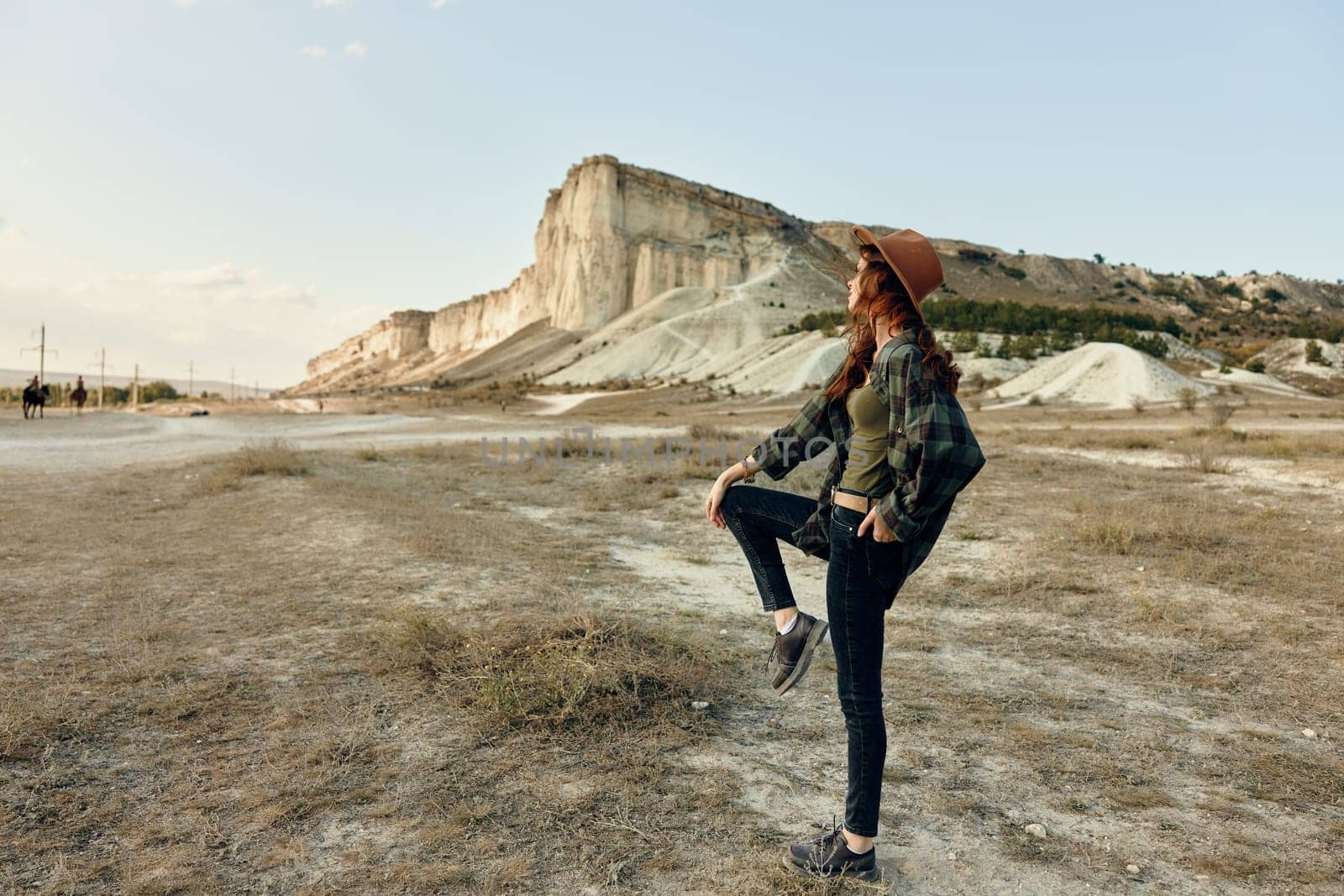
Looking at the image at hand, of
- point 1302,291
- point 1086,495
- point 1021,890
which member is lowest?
point 1021,890

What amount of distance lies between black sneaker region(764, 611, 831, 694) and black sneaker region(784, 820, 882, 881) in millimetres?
501

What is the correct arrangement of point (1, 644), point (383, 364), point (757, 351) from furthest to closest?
1. point (383, 364)
2. point (757, 351)
3. point (1, 644)

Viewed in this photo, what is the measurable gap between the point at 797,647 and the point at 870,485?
71cm

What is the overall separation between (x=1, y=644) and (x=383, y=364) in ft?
394

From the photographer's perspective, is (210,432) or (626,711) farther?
(210,432)

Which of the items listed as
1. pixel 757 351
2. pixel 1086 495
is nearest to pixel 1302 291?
pixel 757 351

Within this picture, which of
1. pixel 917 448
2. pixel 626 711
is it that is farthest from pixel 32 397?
pixel 917 448

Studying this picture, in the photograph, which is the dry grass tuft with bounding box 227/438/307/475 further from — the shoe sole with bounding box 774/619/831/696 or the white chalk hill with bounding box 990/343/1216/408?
the white chalk hill with bounding box 990/343/1216/408

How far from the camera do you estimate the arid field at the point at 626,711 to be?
266 cm

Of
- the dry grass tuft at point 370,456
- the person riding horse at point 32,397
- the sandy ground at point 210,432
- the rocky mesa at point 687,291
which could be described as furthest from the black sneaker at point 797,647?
the rocky mesa at point 687,291

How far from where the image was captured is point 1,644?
452 centimetres

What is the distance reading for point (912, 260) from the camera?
2.37 metres

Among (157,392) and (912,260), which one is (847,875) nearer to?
(912,260)

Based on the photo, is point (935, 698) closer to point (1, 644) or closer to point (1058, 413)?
point (1, 644)
